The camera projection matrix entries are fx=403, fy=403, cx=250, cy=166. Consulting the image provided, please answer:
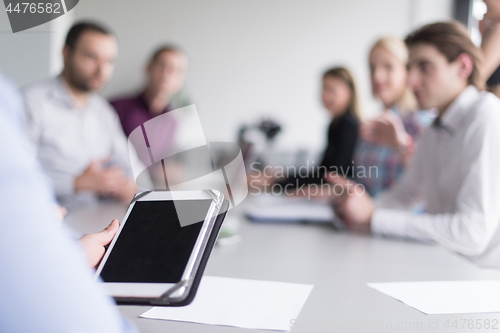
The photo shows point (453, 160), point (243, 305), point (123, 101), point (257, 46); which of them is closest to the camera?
point (243, 305)

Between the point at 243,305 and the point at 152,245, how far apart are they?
180 millimetres

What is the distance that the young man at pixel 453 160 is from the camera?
3.53ft

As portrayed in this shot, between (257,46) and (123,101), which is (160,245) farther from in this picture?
(257,46)

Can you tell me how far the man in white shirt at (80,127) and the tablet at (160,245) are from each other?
1151mm

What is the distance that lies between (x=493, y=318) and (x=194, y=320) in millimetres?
433

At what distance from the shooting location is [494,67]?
130 centimetres

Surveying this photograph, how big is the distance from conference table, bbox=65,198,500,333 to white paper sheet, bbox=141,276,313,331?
0.05 ft

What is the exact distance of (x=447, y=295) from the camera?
27.3 inches

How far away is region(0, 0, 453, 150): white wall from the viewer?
338 centimetres

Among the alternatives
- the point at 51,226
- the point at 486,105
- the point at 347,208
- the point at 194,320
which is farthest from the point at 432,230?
the point at 51,226

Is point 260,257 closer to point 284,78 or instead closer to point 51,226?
point 51,226

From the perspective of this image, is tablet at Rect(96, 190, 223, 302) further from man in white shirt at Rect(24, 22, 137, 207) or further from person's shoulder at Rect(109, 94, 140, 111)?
person's shoulder at Rect(109, 94, 140, 111)

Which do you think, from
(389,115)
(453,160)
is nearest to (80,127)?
(389,115)

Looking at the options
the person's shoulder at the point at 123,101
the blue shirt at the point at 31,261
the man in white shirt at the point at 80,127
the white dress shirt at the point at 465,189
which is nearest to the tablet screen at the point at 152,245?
the blue shirt at the point at 31,261
